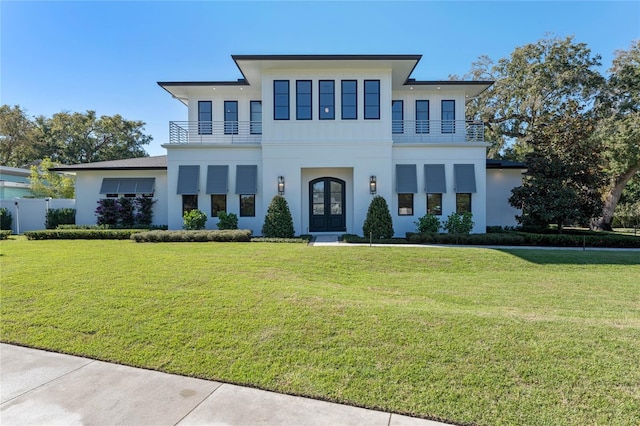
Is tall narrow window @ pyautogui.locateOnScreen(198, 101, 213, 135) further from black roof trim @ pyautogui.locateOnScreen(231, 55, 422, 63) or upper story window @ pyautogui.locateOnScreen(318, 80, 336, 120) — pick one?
upper story window @ pyautogui.locateOnScreen(318, 80, 336, 120)

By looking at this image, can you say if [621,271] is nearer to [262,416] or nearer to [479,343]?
[479,343]

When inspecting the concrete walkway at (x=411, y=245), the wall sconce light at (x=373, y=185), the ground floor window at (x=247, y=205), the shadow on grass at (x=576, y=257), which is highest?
the wall sconce light at (x=373, y=185)

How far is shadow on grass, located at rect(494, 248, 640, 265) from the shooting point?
10719 mm

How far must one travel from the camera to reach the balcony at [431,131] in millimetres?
18188

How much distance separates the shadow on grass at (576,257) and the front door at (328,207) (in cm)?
782

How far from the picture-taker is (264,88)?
16.3 metres

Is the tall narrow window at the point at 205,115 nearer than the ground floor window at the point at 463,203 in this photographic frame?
No

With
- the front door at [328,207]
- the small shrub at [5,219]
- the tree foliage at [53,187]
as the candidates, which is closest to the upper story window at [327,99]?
the front door at [328,207]

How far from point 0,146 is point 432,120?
155 feet

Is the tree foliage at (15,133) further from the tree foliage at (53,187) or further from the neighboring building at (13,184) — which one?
the tree foliage at (53,187)

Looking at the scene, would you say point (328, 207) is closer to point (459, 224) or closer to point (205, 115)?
point (459, 224)

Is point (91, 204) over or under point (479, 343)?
over

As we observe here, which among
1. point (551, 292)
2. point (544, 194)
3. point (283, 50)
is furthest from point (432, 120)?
point (551, 292)

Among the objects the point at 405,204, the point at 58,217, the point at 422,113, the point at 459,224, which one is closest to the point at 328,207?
the point at 405,204
